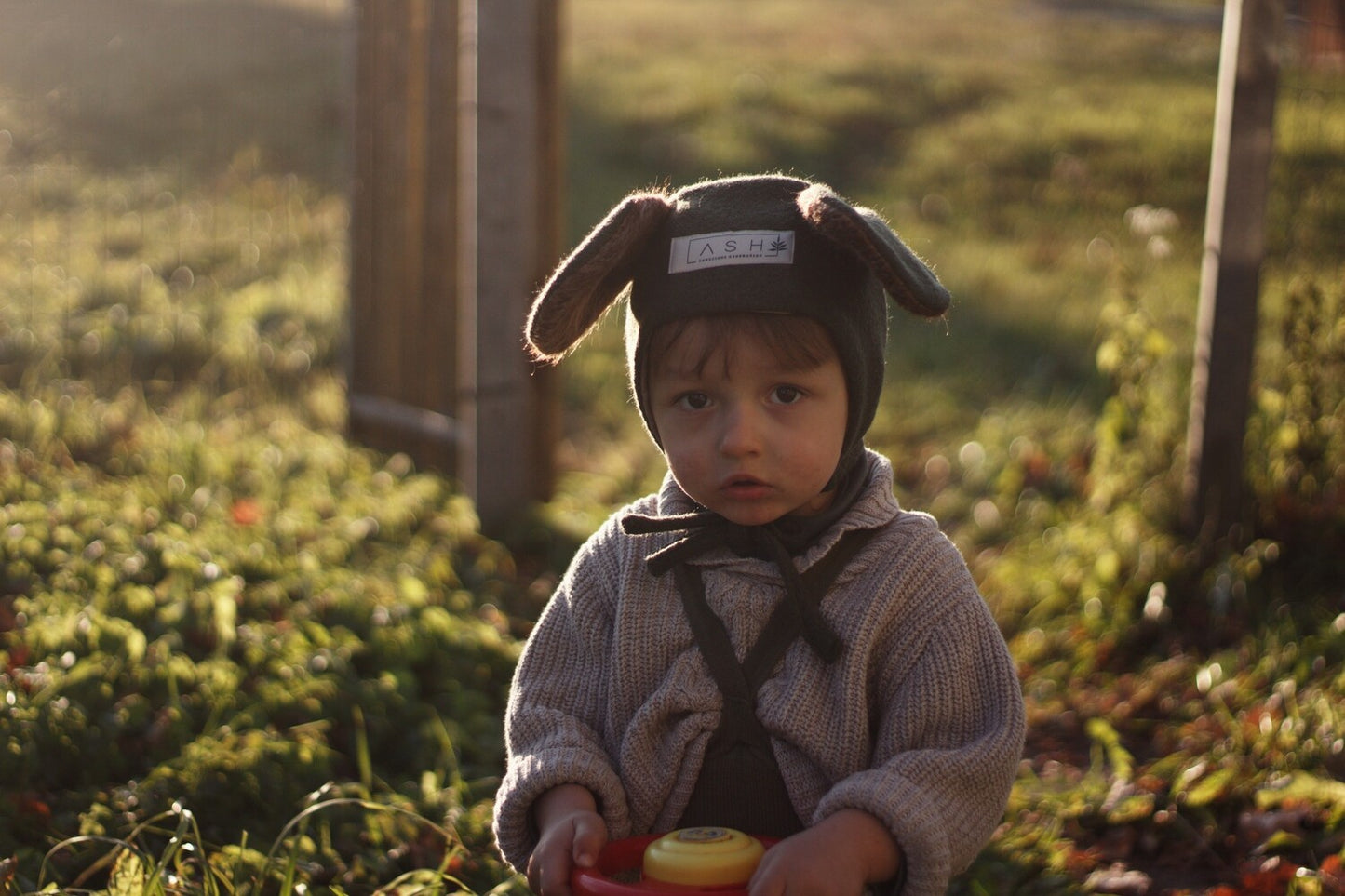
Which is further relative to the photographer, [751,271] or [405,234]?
[405,234]

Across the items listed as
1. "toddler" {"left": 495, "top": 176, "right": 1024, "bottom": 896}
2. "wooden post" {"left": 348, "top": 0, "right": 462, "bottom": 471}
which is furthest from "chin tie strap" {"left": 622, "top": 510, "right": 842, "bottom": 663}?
"wooden post" {"left": 348, "top": 0, "right": 462, "bottom": 471}

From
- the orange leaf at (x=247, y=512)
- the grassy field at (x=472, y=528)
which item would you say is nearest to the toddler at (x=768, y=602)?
the grassy field at (x=472, y=528)

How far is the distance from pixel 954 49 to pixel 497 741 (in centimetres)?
1370

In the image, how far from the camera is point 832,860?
190 cm

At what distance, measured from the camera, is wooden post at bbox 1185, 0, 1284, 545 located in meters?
4.27

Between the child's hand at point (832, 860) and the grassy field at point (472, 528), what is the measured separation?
95 centimetres

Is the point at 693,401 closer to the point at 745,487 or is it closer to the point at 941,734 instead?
the point at 745,487

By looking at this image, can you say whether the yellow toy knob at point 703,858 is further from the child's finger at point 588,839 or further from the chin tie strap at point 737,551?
the chin tie strap at point 737,551

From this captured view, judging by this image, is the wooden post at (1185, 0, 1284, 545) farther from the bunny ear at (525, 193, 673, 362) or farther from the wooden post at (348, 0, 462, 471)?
the wooden post at (348, 0, 462, 471)

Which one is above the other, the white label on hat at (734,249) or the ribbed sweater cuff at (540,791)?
the white label on hat at (734,249)

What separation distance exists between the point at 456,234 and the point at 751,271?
12.7 feet

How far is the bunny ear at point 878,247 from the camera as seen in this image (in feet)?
6.64

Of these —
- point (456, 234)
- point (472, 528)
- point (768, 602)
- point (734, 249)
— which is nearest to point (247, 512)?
point (472, 528)

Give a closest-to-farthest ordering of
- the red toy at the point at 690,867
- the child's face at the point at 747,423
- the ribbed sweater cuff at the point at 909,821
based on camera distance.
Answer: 1. the red toy at the point at 690,867
2. the ribbed sweater cuff at the point at 909,821
3. the child's face at the point at 747,423
